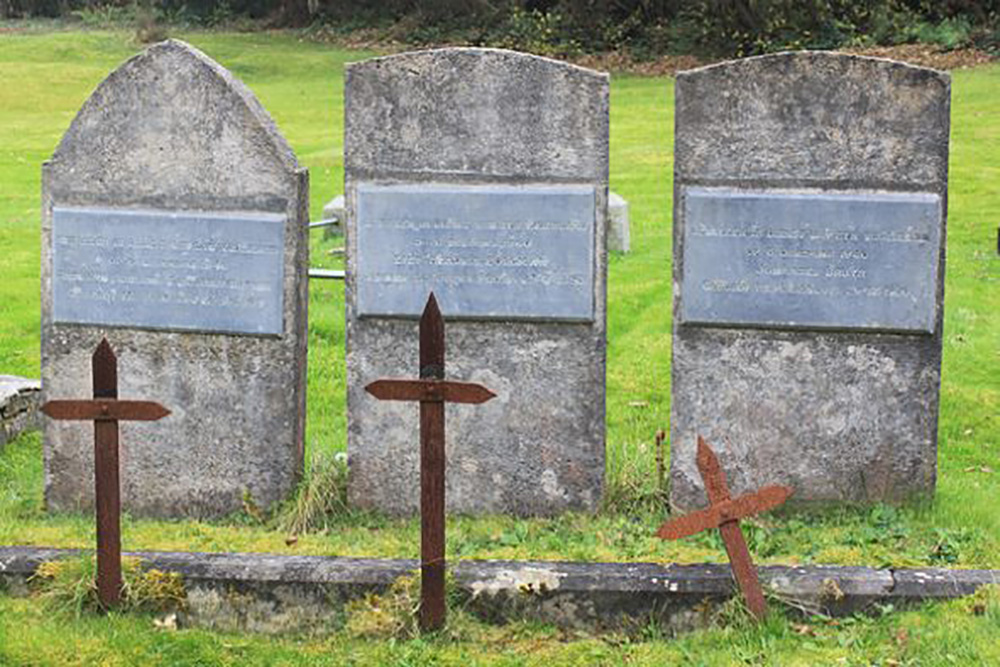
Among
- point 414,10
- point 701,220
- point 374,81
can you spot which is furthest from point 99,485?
point 414,10

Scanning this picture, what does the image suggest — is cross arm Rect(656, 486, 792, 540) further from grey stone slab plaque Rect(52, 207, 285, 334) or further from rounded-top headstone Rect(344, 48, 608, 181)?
grey stone slab plaque Rect(52, 207, 285, 334)

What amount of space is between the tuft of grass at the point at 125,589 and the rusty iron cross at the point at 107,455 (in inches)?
2.3

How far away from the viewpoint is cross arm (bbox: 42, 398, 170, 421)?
554cm

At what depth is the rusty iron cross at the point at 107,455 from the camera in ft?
18.1

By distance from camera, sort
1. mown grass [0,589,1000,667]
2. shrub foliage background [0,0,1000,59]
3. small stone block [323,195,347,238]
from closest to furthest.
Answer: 1. mown grass [0,589,1000,667]
2. small stone block [323,195,347,238]
3. shrub foliage background [0,0,1000,59]

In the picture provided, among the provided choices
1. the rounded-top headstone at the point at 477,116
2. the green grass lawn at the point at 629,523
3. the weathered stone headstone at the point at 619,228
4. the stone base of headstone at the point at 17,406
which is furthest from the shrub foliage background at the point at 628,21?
the rounded-top headstone at the point at 477,116

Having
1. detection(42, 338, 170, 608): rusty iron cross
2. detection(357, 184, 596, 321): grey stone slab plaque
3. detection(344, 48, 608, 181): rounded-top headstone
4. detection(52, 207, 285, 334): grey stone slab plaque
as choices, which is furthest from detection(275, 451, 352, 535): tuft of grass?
detection(344, 48, 608, 181): rounded-top headstone

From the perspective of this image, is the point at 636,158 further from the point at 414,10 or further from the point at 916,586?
the point at 414,10

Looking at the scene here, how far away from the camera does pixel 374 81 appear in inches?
269

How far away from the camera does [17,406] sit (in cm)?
845

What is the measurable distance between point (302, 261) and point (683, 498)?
81.7 inches

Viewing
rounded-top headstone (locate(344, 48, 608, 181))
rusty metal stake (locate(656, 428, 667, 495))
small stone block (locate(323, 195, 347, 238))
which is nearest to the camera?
rounded-top headstone (locate(344, 48, 608, 181))

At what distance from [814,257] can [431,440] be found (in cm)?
217

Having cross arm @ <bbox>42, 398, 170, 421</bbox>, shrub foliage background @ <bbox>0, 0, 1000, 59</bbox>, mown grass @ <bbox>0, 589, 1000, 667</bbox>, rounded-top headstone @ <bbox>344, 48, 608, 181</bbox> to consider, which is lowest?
mown grass @ <bbox>0, 589, 1000, 667</bbox>
